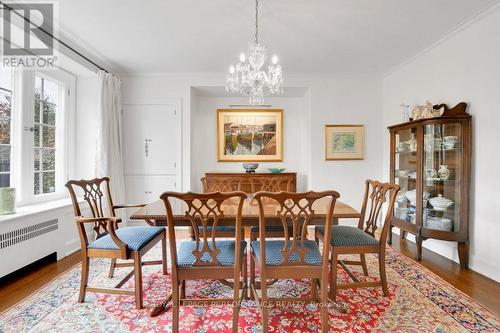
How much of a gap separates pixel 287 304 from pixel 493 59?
2952 millimetres

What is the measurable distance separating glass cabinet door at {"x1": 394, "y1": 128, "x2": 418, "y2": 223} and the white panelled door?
10.5ft

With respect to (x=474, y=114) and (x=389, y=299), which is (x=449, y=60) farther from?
(x=389, y=299)

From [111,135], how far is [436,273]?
4300 mm

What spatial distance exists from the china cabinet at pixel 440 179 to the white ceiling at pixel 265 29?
0.95 metres

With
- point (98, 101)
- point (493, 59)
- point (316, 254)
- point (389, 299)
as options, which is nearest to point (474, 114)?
point (493, 59)

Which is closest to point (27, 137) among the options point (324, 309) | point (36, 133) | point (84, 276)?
point (36, 133)

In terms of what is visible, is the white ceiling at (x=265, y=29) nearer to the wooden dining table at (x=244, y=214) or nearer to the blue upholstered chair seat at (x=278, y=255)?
the wooden dining table at (x=244, y=214)

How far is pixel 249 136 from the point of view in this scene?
15.5 feet

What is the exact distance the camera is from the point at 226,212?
1946mm

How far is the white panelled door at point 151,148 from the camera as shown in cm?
413

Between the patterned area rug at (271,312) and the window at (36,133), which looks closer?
the patterned area rug at (271,312)

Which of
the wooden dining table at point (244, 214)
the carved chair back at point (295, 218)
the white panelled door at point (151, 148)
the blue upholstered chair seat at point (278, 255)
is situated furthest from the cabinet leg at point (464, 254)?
the white panelled door at point (151, 148)

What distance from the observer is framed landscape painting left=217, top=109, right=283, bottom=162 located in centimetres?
471

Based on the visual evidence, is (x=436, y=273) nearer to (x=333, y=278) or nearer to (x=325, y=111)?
(x=333, y=278)
